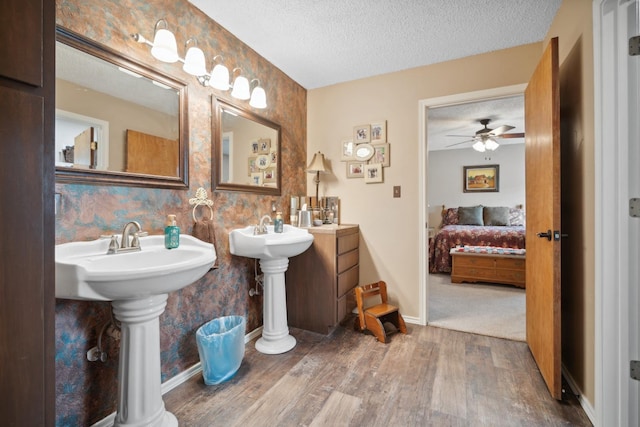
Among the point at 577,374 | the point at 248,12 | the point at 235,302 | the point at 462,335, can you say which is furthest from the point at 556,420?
the point at 248,12

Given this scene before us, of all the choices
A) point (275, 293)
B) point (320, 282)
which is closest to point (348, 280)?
point (320, 282)

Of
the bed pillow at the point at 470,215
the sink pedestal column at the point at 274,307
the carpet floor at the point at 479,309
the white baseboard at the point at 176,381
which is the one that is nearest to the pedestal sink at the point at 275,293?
the sink pedestal column at the point at 274,307

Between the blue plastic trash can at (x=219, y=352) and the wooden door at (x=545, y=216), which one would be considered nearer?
the wooden door at (x=545, y=216)

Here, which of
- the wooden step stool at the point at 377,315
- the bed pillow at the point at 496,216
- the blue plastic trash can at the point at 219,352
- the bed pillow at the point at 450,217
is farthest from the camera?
the bed pillow at the point at 450,217

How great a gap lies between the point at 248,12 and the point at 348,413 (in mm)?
2425

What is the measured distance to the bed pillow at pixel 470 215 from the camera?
5445 mm

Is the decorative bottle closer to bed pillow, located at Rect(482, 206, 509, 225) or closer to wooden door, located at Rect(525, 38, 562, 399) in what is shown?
wooden door, located at Rect(525, 38, 562, 399)

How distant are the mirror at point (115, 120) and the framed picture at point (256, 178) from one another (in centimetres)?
62

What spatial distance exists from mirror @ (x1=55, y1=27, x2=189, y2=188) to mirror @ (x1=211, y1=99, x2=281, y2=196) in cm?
27

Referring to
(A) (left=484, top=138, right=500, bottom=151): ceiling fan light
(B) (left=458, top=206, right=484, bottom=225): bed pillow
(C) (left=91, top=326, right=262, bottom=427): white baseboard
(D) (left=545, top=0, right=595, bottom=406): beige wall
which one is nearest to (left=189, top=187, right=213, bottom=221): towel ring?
(C) (left=91, top=326, right=262, bottom=427): white baseboard

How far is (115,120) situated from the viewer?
140 centimetres

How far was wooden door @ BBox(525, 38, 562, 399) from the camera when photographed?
1457 millimetres

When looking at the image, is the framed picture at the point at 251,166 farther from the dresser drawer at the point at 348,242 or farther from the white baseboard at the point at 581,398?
the white baseboard at the point at 581,398

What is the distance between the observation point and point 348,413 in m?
1.42
